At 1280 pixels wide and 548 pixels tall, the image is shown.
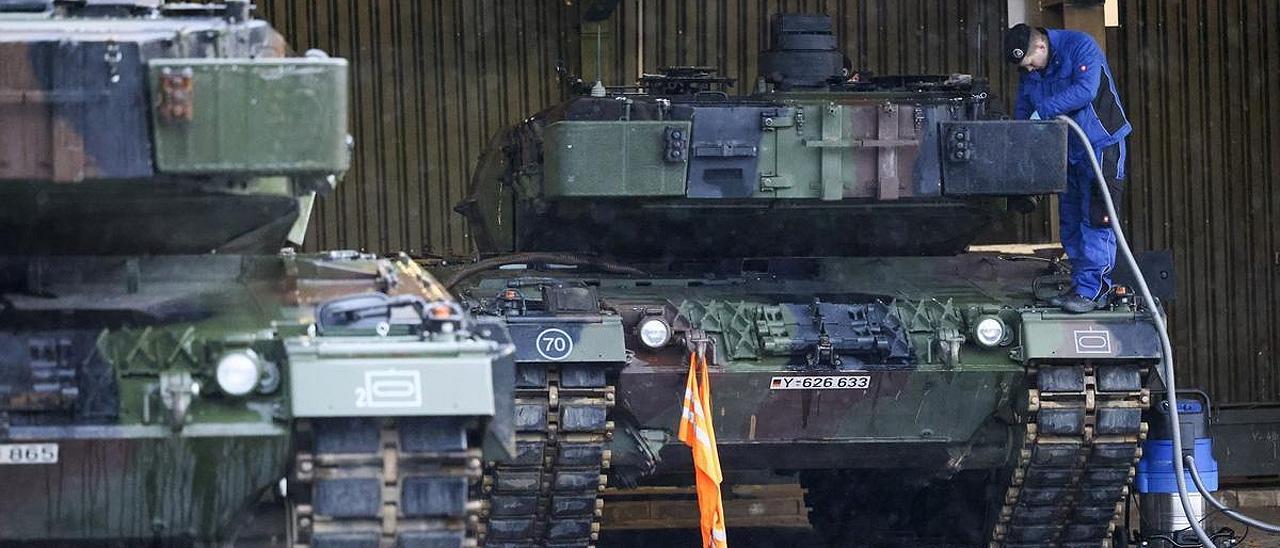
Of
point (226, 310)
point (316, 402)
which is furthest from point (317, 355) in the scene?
point (226, 310)

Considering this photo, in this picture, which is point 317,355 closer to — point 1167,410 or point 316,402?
point 316,402

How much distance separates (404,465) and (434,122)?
1126 cm

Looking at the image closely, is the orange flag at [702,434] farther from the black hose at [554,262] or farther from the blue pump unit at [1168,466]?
the blue pump unit at [1168,466]

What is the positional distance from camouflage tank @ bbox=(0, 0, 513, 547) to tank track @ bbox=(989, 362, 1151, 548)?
150 inches

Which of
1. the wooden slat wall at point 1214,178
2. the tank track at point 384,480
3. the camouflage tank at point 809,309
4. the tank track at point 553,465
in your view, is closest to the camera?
the tank track at point 384,480

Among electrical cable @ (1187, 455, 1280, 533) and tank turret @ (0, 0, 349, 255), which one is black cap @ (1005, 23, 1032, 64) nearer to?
electrical cable @ (1187, 455, 1280, 533)

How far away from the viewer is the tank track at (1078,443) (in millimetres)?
10859

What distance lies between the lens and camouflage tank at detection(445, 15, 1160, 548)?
10797 millimetres

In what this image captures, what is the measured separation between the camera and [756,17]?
18.8 metres

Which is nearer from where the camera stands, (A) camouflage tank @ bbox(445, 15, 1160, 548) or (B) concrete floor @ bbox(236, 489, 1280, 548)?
(A) camouflage tank @ bbox(445, 15, 1160, 548)

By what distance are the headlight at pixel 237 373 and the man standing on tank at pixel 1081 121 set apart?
5.46 meters

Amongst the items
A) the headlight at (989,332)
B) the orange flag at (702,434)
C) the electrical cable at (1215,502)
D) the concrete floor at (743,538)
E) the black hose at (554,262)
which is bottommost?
the concrete floor at (743,538)

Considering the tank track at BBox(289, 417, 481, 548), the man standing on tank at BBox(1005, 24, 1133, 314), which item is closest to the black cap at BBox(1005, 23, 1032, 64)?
the man standing on tank at BBox(1005, 24, 1133, 314)

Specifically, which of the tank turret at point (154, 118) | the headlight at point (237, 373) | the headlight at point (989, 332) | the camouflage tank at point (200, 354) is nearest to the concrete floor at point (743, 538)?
the headlight at point (989, 332)
